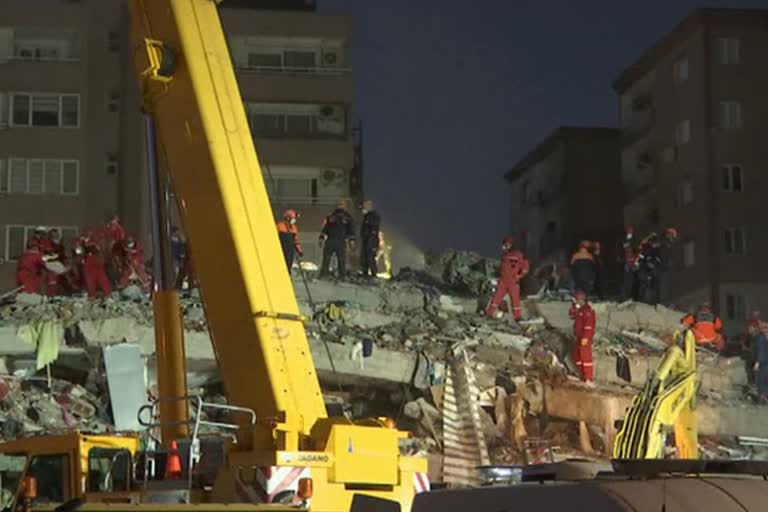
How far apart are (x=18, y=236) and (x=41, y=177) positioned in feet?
7.21

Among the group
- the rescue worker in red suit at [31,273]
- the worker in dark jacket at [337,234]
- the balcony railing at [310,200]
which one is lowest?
the rescue worker in red suit at [31,273]

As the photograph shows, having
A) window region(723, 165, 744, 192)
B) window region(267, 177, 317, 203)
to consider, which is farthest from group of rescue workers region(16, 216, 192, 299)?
window region(723, 165, 744, 192)

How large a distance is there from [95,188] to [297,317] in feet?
134

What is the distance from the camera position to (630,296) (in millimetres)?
37594

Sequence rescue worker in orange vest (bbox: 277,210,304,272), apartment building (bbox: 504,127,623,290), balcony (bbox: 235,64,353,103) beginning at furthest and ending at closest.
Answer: apartment building (bbox: 504,127,623,290) < balcony (bbox: 235,64,353,103) < rescue worker in orange vest (bbox: 277,210,304,272)

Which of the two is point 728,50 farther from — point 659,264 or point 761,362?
point 761,362

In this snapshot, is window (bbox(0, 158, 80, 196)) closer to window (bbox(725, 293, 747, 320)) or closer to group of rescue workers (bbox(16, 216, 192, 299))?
group of rescue workers (bbox(16, 216, 192, 299))

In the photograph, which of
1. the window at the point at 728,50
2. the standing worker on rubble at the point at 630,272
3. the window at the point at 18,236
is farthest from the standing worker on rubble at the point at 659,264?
the window at the point at 18,236

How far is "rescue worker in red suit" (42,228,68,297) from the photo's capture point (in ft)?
101

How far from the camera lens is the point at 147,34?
13578 millimetres

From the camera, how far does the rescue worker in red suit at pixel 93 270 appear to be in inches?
1191

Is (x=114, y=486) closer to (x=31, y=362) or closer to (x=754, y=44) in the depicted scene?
(x=31, y=362)

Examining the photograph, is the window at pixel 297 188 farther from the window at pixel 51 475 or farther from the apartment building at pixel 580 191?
the window at pixel 51 475

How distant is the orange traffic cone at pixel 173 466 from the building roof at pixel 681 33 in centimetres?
4561
